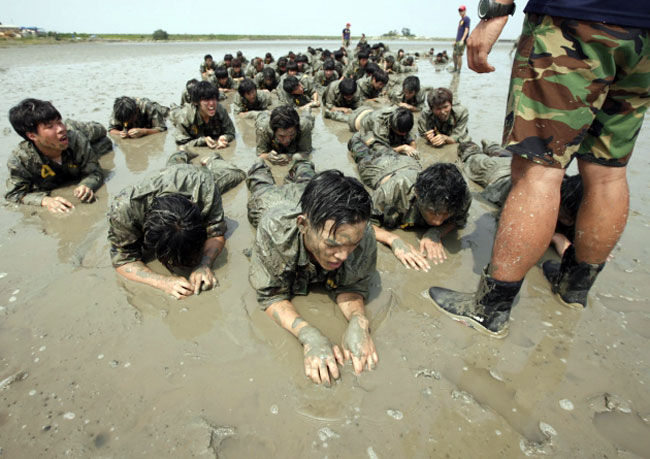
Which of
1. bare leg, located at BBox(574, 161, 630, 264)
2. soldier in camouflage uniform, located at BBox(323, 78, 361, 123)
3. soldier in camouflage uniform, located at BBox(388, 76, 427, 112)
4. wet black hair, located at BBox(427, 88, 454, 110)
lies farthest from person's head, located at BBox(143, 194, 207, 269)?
soldier in camouflage uniform, located at BBox(388, 76, 427, 112)

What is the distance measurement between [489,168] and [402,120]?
1.27 m

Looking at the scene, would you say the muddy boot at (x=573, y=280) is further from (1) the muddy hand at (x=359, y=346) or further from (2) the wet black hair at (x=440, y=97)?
(2) the wet black hair at (x=440, y=97)

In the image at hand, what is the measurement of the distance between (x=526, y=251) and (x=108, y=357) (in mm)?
2244

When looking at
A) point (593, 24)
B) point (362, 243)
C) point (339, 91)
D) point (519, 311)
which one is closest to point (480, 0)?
point (593, 24)

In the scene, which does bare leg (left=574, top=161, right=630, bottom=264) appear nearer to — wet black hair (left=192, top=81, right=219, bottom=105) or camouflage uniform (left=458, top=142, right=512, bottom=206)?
camouflage uniform (left=458, top=142, right=512, bottom=206)

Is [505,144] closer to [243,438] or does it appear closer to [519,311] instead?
[519,311]

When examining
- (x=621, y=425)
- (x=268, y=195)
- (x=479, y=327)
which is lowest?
(x=621, y=425)

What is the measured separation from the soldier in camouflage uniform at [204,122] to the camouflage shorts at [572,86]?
15.0 feet

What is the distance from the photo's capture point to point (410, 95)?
7500mm

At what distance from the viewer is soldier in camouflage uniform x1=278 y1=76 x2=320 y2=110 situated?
26.1 ft

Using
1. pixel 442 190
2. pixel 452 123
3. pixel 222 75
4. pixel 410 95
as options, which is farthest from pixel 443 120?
pixel 222 75

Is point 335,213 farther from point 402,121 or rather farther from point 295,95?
point 295,95

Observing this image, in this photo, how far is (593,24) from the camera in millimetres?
1349

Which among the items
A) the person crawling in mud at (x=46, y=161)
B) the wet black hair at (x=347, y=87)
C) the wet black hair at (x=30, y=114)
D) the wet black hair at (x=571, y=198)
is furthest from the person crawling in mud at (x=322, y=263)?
the wet black hair at (x=347, y=87)
